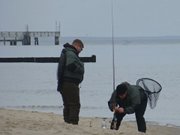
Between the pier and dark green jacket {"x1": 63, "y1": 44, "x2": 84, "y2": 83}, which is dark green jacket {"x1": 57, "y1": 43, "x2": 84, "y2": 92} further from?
the pier

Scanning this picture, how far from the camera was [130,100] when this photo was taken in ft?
35.6

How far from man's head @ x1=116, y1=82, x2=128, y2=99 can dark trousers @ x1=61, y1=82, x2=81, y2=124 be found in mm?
713

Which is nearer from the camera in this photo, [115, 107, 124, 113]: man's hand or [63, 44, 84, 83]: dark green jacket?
[63, 44, 84, 83]: dark green jacket

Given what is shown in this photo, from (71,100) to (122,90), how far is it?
35.9 inches

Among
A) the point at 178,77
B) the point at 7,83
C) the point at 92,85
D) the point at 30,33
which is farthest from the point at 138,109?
the point at 30,33

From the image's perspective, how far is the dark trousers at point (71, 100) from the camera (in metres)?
10.7

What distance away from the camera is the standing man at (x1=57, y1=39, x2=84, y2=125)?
10.6 metres

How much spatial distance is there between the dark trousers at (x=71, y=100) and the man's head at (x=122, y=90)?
2.34ft

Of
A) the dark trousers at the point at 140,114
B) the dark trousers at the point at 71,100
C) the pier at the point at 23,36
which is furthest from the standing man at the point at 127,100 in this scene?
the pier at the point at 23,36

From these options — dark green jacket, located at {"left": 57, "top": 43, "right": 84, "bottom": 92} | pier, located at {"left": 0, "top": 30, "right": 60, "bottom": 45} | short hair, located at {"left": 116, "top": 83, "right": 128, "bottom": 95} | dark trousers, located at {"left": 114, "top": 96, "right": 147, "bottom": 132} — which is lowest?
pier, located at {"left": 0, "top": 30, "right": 60, "bottom": 45}

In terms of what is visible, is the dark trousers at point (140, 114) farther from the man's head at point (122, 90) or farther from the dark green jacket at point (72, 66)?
the dark green jacket at point (72, 66)

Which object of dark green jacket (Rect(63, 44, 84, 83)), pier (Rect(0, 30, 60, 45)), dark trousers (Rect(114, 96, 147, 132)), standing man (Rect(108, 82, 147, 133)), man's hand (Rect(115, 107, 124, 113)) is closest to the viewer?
dark green jacket (Rect(63, 44, 84, 83))

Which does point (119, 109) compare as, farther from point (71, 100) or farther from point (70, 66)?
point (70, 66)

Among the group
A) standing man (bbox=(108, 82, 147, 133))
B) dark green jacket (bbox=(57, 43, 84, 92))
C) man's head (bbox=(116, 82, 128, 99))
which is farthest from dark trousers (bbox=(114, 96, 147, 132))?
dark green jacket (bbox=(57, 43, 84, 92))
